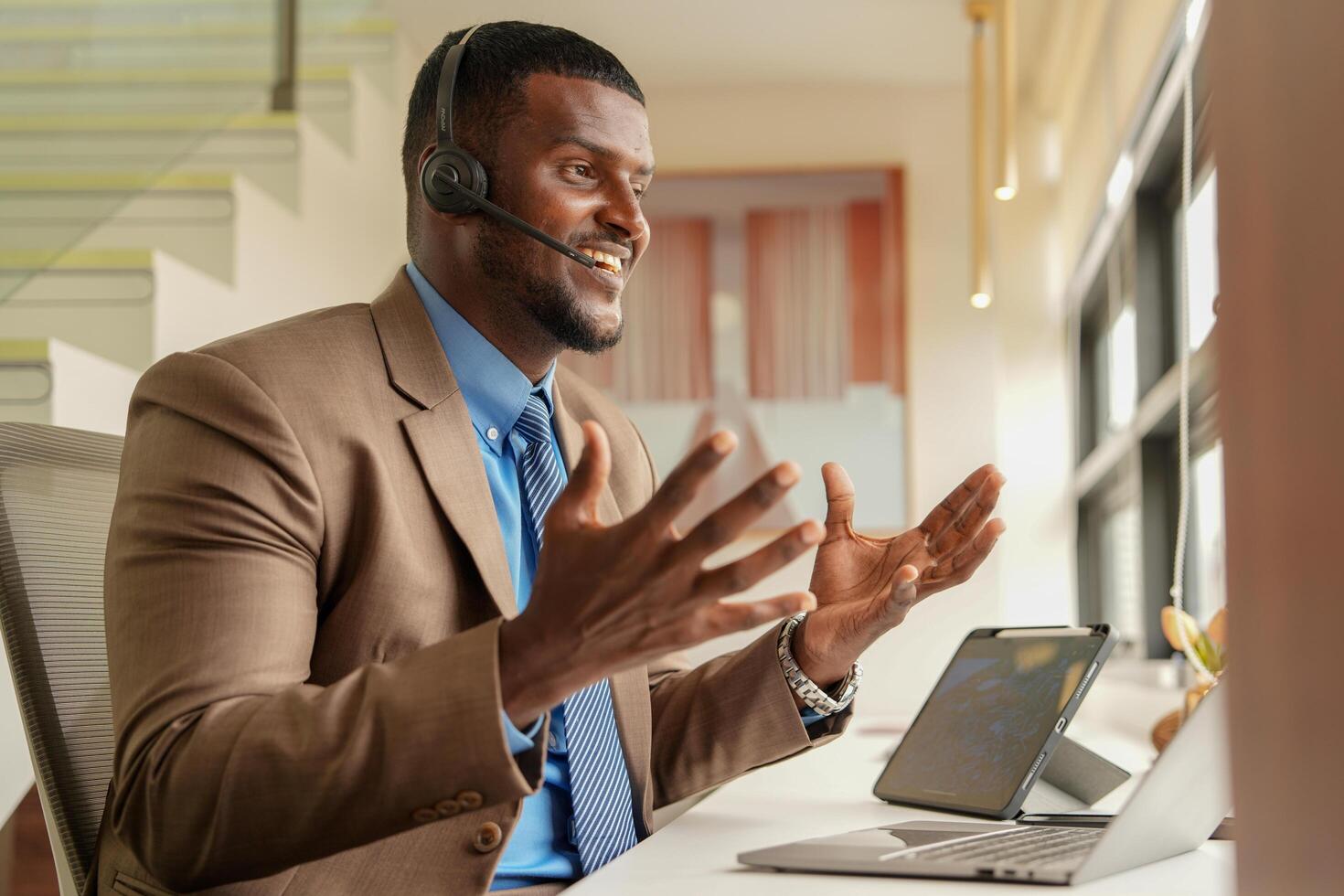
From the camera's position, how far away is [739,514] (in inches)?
29.4

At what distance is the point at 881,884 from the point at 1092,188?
3638 millimetres

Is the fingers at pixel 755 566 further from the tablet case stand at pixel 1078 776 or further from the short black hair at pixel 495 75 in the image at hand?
the short black hair at pixel 495 75

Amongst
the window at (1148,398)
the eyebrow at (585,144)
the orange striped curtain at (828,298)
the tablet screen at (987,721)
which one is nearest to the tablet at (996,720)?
the tablet screen at (987,721)

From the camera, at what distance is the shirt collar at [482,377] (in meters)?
1.31

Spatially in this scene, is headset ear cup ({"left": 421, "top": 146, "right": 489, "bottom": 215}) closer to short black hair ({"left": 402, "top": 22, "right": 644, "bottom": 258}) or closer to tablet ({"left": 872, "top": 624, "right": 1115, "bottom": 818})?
short black hair ({"left": 402, "top": 22, "right": 644, "bottom": 258})

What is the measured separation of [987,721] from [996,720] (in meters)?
0.02

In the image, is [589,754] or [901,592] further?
[589,754]

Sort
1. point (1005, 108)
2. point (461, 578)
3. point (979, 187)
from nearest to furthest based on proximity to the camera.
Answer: point (461, 578), point (1005, 108), point (979, 187)

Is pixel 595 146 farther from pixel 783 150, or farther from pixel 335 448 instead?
pixel 783 150

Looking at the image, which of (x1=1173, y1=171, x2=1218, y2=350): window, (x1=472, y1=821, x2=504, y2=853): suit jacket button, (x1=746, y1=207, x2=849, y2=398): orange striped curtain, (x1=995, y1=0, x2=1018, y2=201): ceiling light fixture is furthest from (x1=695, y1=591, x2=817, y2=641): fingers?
(x1=746, y1=207, x2=849, y2=398): orange striped curtain

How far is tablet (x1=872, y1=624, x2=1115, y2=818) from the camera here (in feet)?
3.82

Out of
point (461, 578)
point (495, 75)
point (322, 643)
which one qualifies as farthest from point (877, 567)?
point (495, 75)

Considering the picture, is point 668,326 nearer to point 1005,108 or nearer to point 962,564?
point 1005,108

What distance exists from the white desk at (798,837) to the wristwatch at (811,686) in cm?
10
